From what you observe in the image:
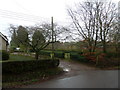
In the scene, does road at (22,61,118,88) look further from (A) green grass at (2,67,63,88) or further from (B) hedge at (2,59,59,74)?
(B) hedge at (2,59,59,74)

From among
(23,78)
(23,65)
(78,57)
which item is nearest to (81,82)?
(23,78)

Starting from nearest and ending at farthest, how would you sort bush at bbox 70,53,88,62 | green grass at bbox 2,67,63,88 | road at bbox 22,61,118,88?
road at bbox 22,61,118,88 < green grass at bbox 2,67,63,88 < bush at bbox 70,53,88,62

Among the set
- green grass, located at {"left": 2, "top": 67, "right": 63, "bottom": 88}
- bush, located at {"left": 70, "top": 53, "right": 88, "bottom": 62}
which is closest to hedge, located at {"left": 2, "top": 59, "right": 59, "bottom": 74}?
green grass, located at {"left": 2, "top": 67, "right": 63, "bottom": 88}

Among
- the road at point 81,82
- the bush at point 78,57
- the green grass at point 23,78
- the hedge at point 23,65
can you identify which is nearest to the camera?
the road at point 81,82

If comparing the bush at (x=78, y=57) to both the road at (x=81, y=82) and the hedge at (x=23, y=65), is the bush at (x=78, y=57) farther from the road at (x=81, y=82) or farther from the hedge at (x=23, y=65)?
the hedge at (x=23, y=65)

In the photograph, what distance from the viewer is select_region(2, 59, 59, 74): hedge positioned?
6.07 metres

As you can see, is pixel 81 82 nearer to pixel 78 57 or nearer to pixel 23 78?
pixel 23 78

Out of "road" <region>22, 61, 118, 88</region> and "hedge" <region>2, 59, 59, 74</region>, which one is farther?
"hedge" <region>2, 59, 59, 74</region>

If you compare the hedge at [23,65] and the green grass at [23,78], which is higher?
the hedge at [23,65]

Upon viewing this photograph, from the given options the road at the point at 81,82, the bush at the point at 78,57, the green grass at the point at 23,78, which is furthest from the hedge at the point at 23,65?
the bush at the point at 78,57

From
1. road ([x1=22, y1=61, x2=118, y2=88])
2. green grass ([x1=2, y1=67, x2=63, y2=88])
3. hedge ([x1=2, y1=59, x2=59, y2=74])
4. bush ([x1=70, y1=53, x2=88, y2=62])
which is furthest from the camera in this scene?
bush ([x1=70, y1=53, x2=88, y2=62])

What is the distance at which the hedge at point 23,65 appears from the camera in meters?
6.07

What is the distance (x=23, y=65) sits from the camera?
21.8ft

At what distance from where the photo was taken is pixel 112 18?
13578mm
